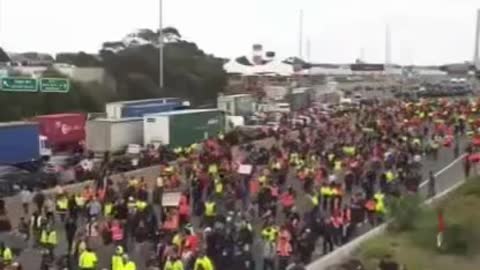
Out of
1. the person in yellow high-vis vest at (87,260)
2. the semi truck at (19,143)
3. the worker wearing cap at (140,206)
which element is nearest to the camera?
the person in yellow high-vis vest at (87,260)

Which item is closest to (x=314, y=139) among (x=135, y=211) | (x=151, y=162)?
(x=151, y=162)

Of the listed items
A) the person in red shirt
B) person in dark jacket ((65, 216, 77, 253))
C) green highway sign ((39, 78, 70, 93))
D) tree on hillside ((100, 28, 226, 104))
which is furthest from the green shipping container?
person in dark jacket ((65, 216, 77, 253))

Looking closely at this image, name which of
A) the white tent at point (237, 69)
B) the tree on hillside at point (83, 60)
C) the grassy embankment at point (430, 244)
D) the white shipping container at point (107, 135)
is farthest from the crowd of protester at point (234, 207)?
the white tent at point (237, 69)

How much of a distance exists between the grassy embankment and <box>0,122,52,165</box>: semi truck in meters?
17.2

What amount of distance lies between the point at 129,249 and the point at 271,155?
18.1m

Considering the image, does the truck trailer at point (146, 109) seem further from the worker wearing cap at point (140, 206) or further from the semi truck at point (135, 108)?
the worker wearing cap at point (140, 206)

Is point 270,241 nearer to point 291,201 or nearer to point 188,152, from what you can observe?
point 291,201

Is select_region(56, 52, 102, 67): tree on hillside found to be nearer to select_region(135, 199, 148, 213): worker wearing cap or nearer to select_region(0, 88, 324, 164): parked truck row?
select_region(0, 88, 324, 164): parked truck row

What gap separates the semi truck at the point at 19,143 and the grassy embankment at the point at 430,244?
56.4 ft

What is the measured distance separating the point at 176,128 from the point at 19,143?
9.72 m

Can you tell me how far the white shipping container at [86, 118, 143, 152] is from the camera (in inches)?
1783

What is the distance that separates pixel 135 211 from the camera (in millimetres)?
22453

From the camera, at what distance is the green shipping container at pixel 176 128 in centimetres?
4641

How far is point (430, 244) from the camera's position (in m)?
25.5
